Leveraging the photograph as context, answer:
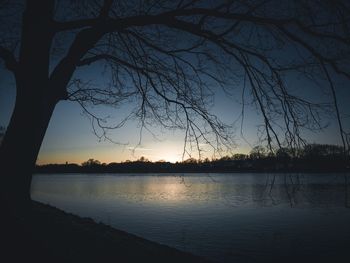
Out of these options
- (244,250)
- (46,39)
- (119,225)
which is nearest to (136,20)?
Answer: (46,39)

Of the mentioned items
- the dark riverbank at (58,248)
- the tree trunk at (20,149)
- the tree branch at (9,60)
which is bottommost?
the dark riverbank at (58,248)

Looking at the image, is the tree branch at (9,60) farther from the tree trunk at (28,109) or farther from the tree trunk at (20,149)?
the tree trunk at (20,149)

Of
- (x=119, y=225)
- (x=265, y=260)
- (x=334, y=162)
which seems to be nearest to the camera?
(x=334, y=162)

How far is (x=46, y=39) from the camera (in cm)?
610

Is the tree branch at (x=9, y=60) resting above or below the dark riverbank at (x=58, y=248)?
above

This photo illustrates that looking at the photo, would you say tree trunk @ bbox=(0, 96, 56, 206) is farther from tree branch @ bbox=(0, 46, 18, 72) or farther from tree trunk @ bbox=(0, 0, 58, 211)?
tree branch @ bbox=(0, 46, 18, 72)

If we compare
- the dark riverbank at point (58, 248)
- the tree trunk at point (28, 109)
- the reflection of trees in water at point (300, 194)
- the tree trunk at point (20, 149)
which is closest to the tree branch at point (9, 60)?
the tree trunk at point (28, 109)

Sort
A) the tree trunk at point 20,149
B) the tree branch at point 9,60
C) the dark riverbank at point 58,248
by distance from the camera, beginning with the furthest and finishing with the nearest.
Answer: the tree branch at point 9,60 → the tree trunk at point 20,149 → the dark riverbank at point 58,248

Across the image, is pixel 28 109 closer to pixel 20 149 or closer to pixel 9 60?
pixel 20 149

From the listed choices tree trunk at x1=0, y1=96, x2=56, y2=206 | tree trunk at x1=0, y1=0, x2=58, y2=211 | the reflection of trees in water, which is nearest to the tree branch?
tree trunk at x1=0, y1=0, x2=58, y2=211

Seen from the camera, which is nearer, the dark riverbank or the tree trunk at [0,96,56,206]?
the dark riverbank

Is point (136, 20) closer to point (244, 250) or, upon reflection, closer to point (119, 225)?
point (244, 250)

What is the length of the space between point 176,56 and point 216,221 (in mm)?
20197

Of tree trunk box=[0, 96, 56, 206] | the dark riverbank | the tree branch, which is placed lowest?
the dark riverbank
